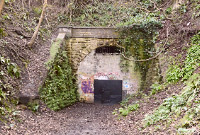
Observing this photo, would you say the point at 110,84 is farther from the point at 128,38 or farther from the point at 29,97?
the point at 29,97

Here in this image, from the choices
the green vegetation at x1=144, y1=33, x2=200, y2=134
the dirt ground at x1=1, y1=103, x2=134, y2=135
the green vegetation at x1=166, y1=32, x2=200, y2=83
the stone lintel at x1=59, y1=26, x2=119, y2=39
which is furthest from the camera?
the stone lintel at x1=59, y1=26, x2=119, y2=39

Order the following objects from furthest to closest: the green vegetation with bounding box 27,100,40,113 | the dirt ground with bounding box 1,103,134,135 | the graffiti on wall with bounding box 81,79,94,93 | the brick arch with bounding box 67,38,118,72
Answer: the graffiti on wall with bounding box 81,79,94,93, the brick arch with bounding box 67,38,118,72, the green vegetation with bounding box 27,100,40,113, the dirt ground with bounding box 1,103,134,135

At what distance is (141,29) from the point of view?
36.6ft

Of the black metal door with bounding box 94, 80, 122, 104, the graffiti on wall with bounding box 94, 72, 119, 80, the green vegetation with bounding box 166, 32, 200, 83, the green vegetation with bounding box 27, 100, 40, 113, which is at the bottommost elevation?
the black metal door with bounding box 94, 80, 122, 104

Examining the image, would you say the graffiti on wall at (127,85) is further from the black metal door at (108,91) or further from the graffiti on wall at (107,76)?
the black metal door at (108,91)

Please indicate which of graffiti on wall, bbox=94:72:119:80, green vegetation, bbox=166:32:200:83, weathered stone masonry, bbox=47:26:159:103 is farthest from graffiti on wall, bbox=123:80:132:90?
green vegetation, bbox=166:32:200:83

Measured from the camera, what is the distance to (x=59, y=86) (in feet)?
31.0

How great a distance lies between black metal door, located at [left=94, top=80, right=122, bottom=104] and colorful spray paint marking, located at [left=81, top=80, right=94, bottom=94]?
2.14 m

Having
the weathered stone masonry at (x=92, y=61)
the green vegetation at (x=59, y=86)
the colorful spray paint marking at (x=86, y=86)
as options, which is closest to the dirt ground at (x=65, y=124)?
the green vegetation at (x=59, y=86)

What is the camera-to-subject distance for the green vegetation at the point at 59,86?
28.0 feet

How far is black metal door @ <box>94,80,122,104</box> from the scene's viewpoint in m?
14.5

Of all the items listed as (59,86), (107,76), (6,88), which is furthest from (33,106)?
(107,76)

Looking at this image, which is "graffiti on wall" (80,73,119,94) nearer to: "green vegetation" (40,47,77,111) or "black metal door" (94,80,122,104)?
"green vegetation" (40,47,77,111)

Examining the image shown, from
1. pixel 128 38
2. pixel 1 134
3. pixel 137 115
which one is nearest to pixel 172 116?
pixel 137 115
